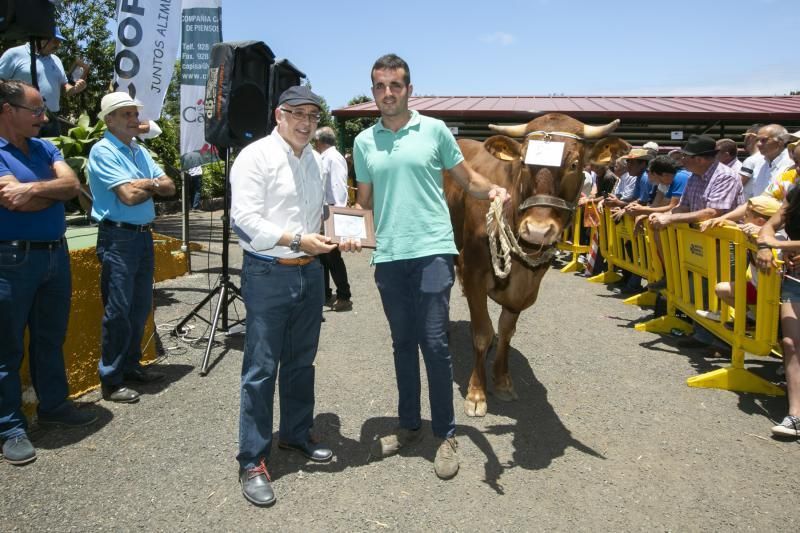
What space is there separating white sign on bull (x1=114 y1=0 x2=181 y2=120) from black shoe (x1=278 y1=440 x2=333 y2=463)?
527 centimetres

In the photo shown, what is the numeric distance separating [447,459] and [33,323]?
112 inches

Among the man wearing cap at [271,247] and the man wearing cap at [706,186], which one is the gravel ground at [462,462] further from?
the man wearing cap at [706,186]

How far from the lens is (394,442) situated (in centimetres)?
345

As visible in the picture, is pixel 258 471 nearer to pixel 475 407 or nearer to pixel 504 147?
pixel 475 407

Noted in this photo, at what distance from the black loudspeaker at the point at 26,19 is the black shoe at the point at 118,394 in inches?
113

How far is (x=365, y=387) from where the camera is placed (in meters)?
4.52

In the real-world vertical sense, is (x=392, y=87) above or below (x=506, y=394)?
above

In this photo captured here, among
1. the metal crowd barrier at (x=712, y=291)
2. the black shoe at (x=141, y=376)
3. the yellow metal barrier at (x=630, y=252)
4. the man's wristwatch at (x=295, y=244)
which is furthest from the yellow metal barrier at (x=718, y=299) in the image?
the black shoe at (x=141, y=376)

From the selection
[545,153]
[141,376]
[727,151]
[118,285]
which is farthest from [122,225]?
[727,151]

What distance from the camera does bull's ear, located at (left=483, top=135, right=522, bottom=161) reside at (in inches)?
143

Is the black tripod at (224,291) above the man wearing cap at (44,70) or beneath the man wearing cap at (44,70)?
beneath

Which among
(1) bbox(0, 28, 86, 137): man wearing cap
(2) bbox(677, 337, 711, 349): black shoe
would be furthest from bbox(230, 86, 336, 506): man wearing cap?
(2) bbox(677, 337, 711, 349): black shoe

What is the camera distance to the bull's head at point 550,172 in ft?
10.7

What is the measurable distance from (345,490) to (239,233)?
1573 mm
